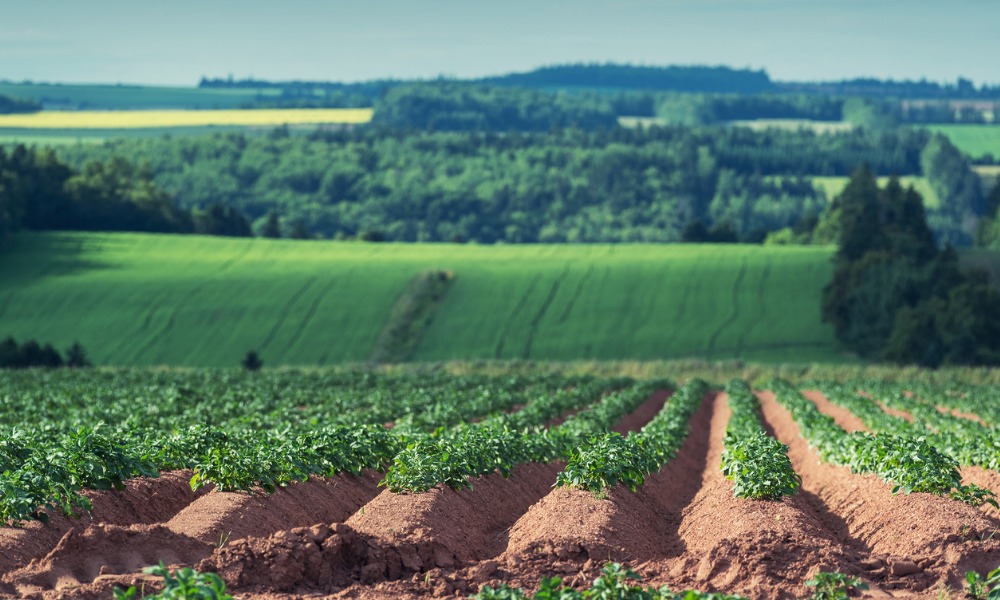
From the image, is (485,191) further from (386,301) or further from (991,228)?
(386,301)

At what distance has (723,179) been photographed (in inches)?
7766

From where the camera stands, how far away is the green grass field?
80250 millimetres

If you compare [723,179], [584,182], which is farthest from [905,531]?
[723,179]

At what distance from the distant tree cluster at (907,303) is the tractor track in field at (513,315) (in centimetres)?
1997

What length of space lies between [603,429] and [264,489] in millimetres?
10444

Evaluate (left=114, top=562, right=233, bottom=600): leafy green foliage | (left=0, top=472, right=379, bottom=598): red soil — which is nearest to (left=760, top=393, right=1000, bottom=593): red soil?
(left=114, top=562, right=233, bottom=600): leafy green foliage

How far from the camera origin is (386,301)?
88.0m

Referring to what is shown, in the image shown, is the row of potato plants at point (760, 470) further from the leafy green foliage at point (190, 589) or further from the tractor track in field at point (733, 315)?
the tractor track in field at point (733, 315)

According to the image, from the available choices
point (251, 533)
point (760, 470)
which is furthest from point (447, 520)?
point (760, 470)

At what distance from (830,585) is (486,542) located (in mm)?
4898

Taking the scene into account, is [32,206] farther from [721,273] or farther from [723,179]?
[723,179]

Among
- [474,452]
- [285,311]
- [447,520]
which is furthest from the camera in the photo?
[285,311]

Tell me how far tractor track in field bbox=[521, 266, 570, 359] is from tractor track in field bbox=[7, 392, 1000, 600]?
6256 centimetres

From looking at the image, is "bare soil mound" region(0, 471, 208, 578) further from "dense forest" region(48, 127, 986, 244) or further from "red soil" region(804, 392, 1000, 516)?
"dense forest" region(48, 127, 986, 244)
